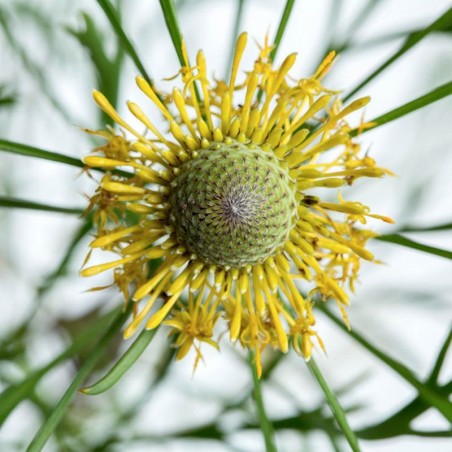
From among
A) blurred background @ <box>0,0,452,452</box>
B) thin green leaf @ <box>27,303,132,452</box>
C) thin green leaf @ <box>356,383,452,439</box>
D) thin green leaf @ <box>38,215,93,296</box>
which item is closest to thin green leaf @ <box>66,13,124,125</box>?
blurred background @ <box>0,0,452,452</box>

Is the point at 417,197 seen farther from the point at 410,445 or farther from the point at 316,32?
the point at 410,445

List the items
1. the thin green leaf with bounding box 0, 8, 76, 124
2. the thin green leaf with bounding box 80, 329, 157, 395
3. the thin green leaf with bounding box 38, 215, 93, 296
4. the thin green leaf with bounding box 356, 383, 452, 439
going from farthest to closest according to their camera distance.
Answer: the thin green leaf with bounding box 0, 8, 76, 124, the thin green leaf with bounding box 38, 215, 93, 296, the thin green leaf with bounding box 356, 383, 452, 439, the thin green leaf with bounding box 80, 329, 157, 395

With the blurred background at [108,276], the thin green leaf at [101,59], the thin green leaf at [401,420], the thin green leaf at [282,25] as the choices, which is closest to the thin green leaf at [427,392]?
the thin green leaf at [401,420]

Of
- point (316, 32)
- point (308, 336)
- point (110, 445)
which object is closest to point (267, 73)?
point (308, 336)

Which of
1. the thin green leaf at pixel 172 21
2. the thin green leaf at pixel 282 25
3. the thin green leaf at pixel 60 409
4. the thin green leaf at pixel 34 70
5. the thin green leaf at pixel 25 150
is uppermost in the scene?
the thin green leaf at pixel 282 25

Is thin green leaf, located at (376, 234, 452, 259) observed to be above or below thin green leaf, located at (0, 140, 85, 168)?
above

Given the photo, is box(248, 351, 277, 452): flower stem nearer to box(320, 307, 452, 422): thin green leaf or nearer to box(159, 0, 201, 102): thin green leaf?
box(320, 307, 452, 422): thin green leaf

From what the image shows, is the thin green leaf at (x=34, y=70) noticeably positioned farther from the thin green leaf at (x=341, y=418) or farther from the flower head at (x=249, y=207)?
the thin green leaf at (x=341, y=418)
